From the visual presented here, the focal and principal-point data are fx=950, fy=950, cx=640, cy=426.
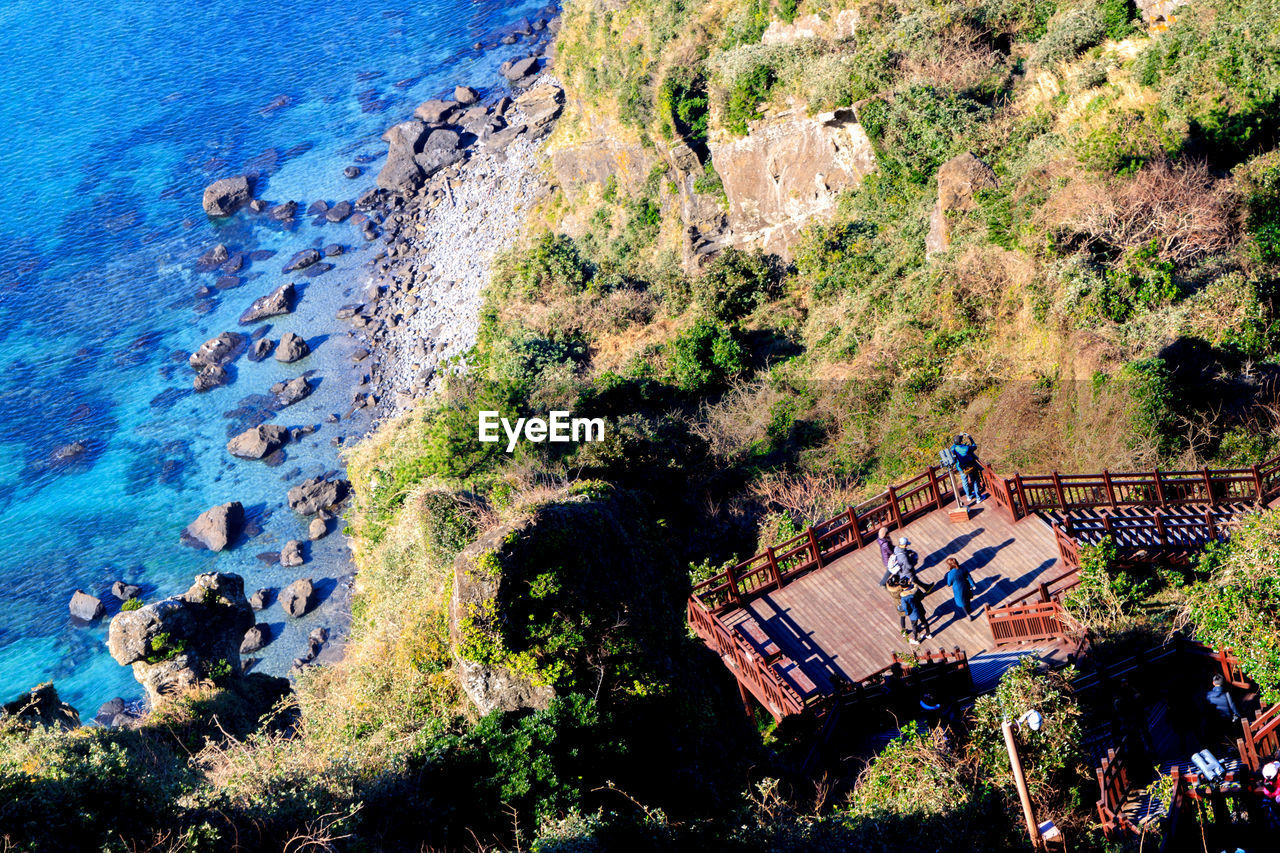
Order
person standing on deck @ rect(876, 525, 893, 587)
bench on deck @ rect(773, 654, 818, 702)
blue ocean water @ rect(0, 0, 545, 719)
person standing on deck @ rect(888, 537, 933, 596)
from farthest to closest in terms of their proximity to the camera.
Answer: blue ocean water @ rect(0, 0, 545, 719)
person standing on deck @ rect(876, 525, 893, 587)
person standing on deck @ rect(888, 537, 933, 596)
bench on deck @ rect(773, 654, 818, 702)

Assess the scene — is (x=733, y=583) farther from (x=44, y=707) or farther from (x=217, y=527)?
(x=217, y=527)

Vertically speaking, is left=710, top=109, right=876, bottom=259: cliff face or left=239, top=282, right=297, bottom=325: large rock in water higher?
left=710, top=109, right=876, bottom=259: cliff face

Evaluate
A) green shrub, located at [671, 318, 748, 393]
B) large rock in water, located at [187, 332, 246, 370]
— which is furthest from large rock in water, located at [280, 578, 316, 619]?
green shrub, located at [671, 318, 748, 393]

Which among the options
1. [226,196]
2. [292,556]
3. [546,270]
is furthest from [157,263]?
[546,270]

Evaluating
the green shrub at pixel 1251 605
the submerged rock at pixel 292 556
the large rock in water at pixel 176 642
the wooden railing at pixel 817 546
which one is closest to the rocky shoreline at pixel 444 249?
the submerged rock at pixel 292 556

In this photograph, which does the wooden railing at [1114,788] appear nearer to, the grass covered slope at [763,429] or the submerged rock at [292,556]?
the grass covered slope at [763,429]

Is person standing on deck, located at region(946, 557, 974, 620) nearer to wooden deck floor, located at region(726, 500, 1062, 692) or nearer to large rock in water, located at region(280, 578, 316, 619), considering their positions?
wooden deck floor, located at region(726, 500, 1062, 692)

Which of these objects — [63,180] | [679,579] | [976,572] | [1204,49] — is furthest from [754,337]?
[63,180]
